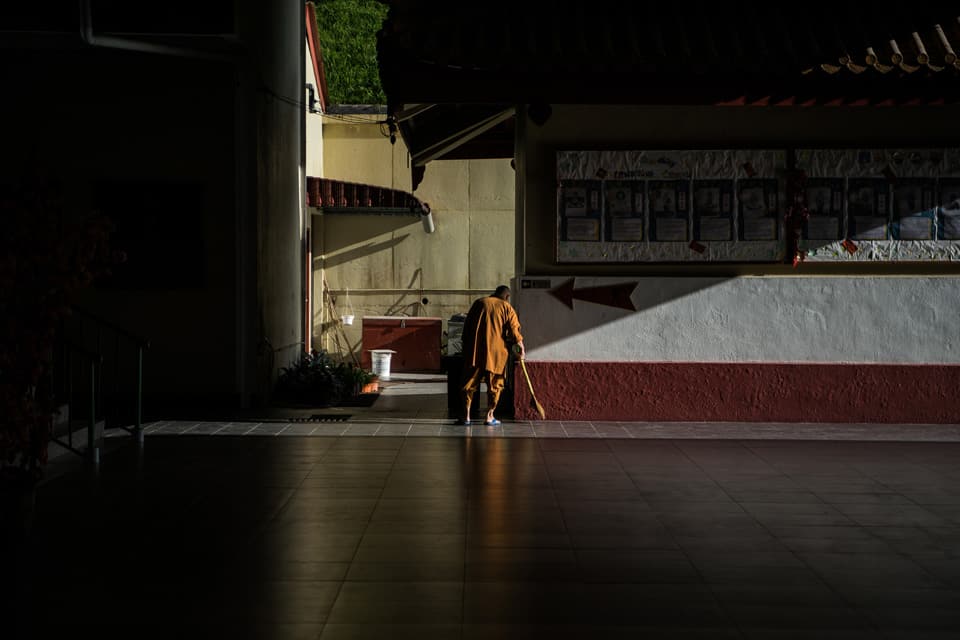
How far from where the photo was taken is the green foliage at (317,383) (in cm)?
1343

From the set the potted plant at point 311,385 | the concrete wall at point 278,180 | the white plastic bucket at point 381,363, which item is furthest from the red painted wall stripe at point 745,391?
the white plastic bucket at point 381,363

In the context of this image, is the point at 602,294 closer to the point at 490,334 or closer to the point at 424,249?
the point at 490,334

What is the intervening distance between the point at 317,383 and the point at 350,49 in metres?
17.9

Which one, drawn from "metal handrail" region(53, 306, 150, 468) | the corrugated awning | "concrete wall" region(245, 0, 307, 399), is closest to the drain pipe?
"concrete wall" region(245, 0, 307, 399)

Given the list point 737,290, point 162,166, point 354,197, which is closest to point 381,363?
point 354,197

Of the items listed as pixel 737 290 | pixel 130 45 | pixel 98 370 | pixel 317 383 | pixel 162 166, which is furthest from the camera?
pixel 317 383

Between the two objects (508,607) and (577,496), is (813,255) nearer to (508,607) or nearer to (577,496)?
(577,496)

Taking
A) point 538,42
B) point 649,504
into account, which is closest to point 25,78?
point 538,42

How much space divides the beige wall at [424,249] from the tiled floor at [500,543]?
10.9 m

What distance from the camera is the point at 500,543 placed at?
→ 616 cm

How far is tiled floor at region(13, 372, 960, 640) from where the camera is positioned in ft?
15.7

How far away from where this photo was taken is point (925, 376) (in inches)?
450

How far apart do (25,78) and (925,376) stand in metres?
11.1

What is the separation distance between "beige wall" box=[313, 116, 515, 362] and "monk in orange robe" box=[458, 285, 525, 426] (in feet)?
29.4
